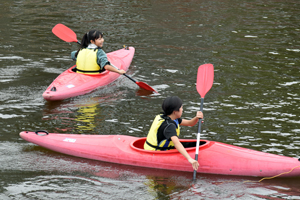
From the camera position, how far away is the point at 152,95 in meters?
7.17

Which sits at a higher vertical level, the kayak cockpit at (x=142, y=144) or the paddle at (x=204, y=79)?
the paddle at (x=204, y=79)

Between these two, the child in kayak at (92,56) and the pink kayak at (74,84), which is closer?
the pink kayak at (74,84)

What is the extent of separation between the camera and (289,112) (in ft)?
20.5

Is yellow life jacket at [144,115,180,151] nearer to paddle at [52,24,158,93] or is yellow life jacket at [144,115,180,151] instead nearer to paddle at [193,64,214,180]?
paddle at [193,64,214,180]

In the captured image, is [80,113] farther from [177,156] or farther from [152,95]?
[177,156]

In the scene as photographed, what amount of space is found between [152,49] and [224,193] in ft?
20.7

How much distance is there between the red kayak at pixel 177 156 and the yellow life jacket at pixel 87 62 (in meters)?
2.37

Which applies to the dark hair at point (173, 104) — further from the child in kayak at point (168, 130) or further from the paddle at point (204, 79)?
the paddle at point (204, 79)

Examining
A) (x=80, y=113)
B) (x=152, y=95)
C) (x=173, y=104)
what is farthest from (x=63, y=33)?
(x=173, y=104)

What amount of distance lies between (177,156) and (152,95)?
2.63 m

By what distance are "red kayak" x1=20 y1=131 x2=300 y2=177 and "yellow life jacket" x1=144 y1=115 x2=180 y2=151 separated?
0.20 feet

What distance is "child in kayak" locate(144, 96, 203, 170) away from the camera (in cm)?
440

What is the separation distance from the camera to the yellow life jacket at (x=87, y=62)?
7.13 m

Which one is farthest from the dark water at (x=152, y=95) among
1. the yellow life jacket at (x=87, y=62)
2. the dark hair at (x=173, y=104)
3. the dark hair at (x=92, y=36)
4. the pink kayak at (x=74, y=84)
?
the dark hair at (x=92, y=36)
